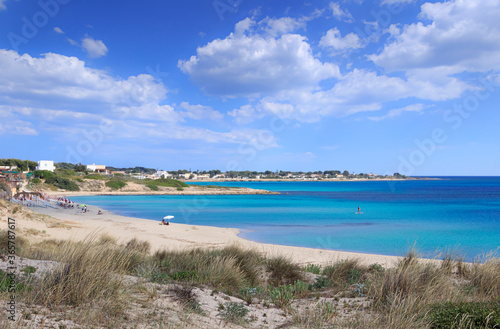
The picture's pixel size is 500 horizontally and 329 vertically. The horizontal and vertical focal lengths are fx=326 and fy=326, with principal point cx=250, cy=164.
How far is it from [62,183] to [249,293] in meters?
77.9

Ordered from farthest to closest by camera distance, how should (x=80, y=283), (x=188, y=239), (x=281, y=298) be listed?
(x=188, y=239) < (x=281, y=298) < (x=80, y=283)

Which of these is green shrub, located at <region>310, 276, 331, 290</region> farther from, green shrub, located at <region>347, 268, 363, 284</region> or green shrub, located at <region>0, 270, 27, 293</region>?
green shrub, located at <region>0, 270, 27, 293</region>

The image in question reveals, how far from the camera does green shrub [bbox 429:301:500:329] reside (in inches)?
169

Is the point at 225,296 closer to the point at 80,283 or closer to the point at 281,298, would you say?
the point at 281,298

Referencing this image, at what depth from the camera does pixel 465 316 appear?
14.4ft

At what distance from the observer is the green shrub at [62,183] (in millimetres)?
71562

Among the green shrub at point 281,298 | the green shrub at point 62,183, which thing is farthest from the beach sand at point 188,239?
the green shrub at point 62,183

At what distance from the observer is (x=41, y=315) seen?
14.3ft

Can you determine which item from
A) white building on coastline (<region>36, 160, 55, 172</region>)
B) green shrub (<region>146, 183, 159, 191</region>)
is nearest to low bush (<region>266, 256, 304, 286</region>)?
green shrub (<region>146, 183, 159, 191</region>)

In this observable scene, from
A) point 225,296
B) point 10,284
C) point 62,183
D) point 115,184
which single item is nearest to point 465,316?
point 225,296

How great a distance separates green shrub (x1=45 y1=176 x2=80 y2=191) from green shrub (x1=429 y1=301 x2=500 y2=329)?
8010cm

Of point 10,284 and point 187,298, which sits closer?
point 10,284

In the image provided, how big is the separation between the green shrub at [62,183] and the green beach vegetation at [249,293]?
73.0 m

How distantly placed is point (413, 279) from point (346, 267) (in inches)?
102
